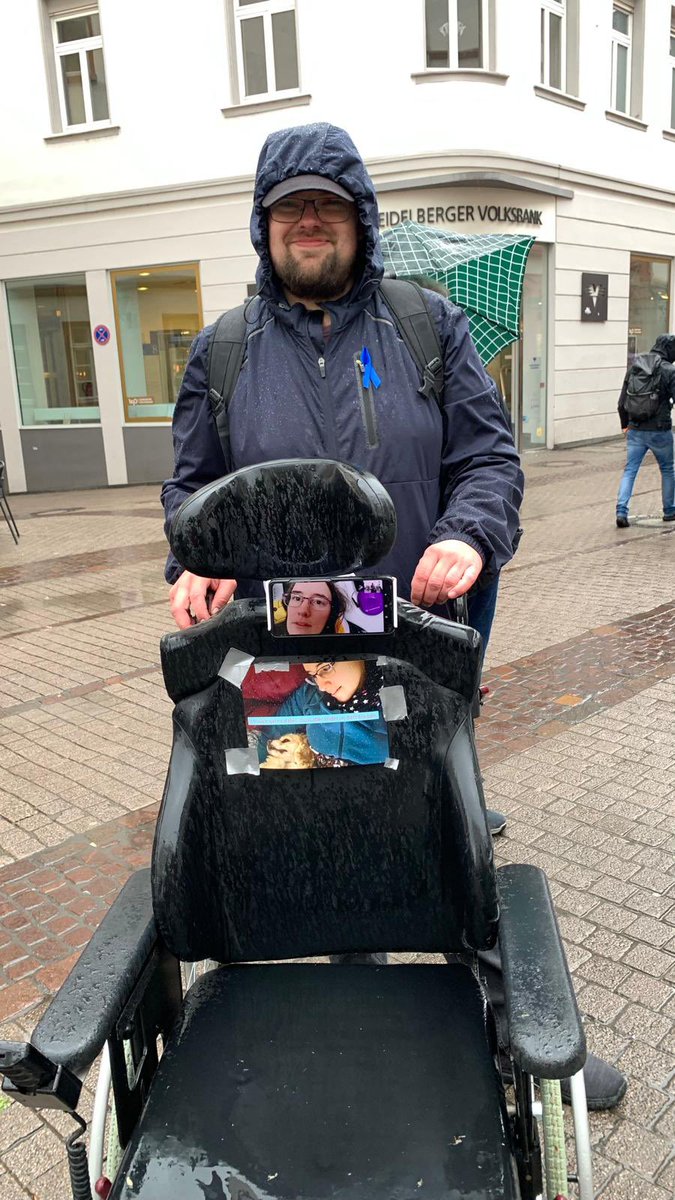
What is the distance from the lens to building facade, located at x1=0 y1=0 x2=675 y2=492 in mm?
13633

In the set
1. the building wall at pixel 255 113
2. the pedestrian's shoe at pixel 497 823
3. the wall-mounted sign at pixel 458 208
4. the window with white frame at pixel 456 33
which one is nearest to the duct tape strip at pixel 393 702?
the pedestrian's shoe at pixel 497 823

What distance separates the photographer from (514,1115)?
4.83 ft

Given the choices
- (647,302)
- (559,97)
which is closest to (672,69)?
(647,302)

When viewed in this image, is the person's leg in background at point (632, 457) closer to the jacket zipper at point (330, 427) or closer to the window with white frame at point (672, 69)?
the jacket zipper at point (330, 427)

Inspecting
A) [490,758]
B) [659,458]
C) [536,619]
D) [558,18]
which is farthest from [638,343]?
[490,758]

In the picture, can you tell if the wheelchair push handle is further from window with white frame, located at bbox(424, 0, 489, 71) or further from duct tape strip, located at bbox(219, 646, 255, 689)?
window with white frame, located at bbox(424, 0, 489, 71)

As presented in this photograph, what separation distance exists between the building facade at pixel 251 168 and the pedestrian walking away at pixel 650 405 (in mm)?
3502

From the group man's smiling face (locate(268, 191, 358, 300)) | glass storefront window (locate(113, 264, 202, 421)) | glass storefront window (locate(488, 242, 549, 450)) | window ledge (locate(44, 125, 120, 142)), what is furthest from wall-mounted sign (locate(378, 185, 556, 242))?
man's smiling face (locate(268, 191, 358, 300))

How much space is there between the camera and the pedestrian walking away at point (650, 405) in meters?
9.07

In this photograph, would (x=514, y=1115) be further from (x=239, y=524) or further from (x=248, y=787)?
(x=239, y=524)

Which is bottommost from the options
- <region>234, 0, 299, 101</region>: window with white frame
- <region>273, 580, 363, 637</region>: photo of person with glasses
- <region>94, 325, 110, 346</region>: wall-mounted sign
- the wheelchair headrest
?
<region>273, 580, 363, 637</region>: photo of person with glasses

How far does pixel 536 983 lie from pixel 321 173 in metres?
1.51

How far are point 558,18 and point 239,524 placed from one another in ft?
55.5

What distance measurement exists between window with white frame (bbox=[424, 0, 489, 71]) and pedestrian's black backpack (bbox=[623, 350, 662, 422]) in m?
7.04
